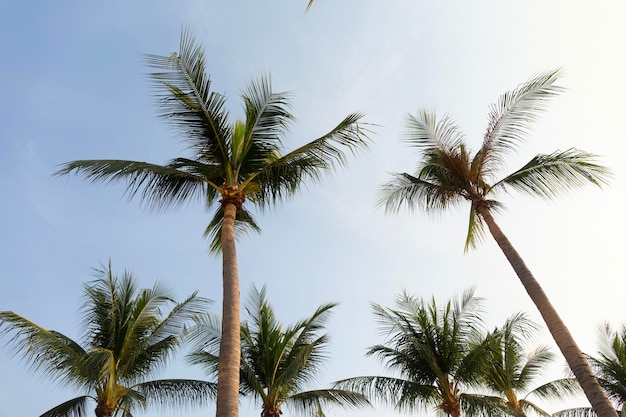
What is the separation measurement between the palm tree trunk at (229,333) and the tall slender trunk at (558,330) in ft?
18.1

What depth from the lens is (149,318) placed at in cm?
1371

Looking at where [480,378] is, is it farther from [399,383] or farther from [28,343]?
[28,343]

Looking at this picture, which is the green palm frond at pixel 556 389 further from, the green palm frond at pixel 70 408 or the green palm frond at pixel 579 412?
the green palm frond at pixel 70 408

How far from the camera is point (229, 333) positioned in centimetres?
776

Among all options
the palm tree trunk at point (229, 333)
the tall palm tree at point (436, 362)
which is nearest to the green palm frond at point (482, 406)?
the tall palm tree at point (436, 362)

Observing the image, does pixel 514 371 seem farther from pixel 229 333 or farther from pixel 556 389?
pixel 229 333

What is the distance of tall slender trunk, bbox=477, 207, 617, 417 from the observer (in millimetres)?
8352

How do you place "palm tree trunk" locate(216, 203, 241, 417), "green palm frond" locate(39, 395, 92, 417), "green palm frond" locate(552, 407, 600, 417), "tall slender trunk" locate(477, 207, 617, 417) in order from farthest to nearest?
1. "green palm frond" locate(552, 407, 600, 417)
2. "green palm frond" locate(39, 395, 92, 417)
3. "tall slender trunk" locate(477, 207, 617, 417)
4. "palm tree trunk" locate(216, 203, 241, 417)

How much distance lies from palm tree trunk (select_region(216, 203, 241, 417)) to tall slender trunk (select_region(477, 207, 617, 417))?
18.1 feet

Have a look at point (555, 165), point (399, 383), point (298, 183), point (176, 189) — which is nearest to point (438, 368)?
point (399, 383)

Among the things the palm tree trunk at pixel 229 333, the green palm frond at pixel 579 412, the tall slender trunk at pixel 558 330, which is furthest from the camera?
the green palm frond at pixel 579 412

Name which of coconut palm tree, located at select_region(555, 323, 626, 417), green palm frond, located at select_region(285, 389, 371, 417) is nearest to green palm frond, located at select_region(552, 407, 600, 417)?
coconut palm tree, located at select_region(555, 323, 626, 417)

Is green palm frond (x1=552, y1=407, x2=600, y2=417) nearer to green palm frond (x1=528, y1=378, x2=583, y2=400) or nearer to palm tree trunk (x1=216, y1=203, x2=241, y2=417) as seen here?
green palm frond (x1=528, y1=378, x2=583, y2=400)

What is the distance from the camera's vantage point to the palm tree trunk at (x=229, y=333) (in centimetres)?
694
